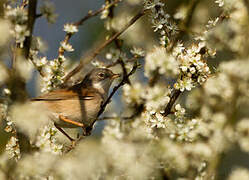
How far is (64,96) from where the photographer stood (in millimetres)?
5281

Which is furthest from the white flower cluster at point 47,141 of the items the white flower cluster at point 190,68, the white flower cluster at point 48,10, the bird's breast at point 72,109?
the bird's breast at point 72,109

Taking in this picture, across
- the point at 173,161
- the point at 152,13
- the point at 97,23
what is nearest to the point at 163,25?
the point at 152,13

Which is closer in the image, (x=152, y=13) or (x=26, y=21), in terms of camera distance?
(x=26, y=21)

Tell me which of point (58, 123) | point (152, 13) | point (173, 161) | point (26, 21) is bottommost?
point (58, 123)

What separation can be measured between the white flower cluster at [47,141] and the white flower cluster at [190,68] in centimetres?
117

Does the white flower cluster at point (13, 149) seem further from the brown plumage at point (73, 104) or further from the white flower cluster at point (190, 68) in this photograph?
the white flower cluster at point (190, 68)

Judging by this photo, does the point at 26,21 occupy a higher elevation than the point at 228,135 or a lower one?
higher

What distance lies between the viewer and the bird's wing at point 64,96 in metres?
5.12

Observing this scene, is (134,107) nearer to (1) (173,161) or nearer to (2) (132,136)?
(2) (132,136)

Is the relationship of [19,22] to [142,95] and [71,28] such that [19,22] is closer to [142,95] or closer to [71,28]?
[71,28]

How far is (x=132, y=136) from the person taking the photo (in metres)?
2.60

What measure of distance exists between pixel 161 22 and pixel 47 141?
1552mm

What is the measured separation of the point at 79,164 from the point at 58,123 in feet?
9.23

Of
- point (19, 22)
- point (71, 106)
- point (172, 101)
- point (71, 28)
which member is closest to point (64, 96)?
point (71, 106)
